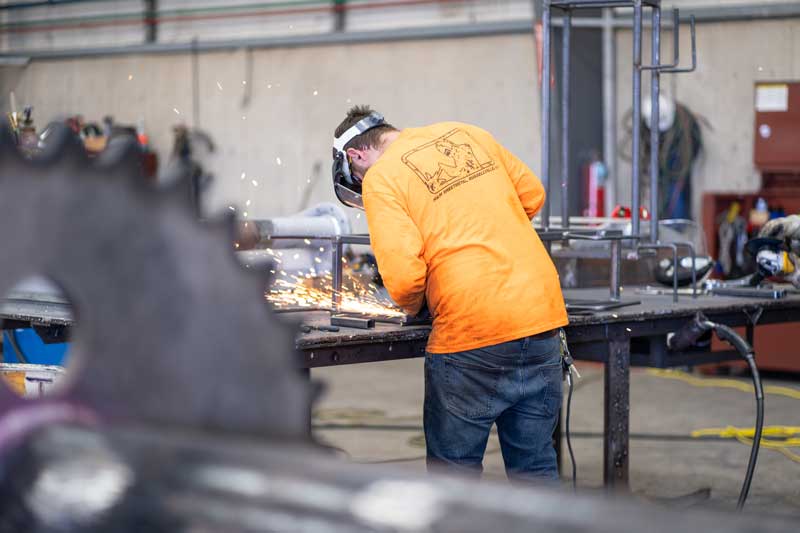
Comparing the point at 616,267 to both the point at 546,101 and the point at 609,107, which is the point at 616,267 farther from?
the point at 609,107

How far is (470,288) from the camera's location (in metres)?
2.66

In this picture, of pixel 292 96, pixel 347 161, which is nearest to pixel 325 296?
pixel 347 161

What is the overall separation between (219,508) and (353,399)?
5.62 metres

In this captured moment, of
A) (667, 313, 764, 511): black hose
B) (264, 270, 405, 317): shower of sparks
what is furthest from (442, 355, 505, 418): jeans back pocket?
(667, 313, 764, 511): black hose

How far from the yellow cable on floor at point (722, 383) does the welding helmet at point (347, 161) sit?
346 cm

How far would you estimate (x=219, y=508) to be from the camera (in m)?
0.72

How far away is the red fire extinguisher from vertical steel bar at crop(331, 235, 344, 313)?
441 cm

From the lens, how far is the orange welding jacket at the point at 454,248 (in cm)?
264

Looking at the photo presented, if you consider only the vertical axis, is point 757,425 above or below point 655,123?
below

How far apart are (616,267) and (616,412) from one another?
19.2 inches

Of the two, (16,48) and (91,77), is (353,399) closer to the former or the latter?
(91,77)

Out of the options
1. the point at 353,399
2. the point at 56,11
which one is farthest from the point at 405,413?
the point at 56,11

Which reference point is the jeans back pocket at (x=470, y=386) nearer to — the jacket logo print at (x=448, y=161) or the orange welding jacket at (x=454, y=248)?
the orange welding jacket at (x=454, y=248)

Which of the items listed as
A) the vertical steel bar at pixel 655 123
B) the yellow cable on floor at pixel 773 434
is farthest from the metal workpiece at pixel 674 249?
the yellow cable on floor at pixel 773 434
